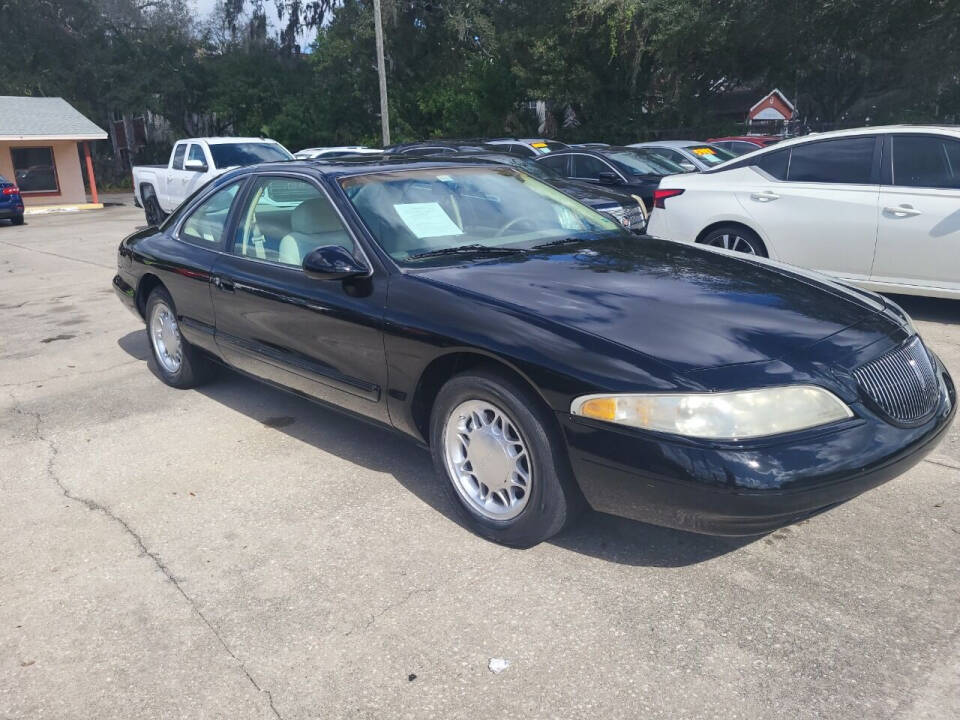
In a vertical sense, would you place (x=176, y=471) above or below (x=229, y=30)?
below

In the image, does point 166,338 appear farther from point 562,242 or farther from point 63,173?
point 63,173

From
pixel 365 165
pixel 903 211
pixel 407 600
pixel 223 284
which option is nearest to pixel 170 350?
pixel 223 284

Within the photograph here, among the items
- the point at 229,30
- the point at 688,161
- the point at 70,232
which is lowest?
the point at 70,232

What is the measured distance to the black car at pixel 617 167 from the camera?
11.9 m

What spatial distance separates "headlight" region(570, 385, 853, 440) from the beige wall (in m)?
29.6

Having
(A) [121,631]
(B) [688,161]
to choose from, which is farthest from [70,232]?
(A) [121,631]

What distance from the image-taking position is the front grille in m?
3.09

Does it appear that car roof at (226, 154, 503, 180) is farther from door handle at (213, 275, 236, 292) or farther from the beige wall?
the beige wall

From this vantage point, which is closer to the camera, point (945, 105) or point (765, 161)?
point (765, 161)

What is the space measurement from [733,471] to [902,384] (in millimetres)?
923

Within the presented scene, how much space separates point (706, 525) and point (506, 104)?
3008 cm

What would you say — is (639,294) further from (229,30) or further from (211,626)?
(229,30)

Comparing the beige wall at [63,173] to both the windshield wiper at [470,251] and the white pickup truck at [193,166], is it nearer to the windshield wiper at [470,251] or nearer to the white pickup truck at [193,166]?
the white pickup truck at [193,166]

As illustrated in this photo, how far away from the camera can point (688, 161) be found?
43.9 ft
